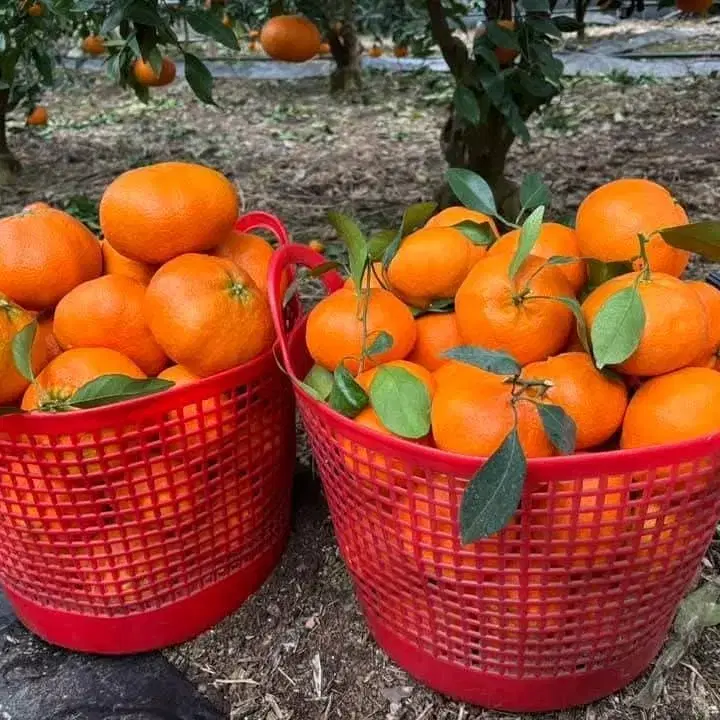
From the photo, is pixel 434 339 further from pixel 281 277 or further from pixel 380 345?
pixel 281 277

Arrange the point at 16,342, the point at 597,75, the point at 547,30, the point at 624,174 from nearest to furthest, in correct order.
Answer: the point at 16,342 < the point at 547,30 < the point at 624,174 < the point at 597,75

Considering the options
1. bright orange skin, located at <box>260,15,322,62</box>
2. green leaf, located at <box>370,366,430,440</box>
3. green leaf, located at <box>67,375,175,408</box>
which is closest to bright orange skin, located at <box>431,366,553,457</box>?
green leaf, located at <box>370,366,430,440</box>

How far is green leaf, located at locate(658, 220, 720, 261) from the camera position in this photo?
2.89 feet

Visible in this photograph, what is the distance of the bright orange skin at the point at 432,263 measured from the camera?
1.05 m

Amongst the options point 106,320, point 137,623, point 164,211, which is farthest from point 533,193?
point 137,623

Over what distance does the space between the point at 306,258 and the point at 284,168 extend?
2.83 m

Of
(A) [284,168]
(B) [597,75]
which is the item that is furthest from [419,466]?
(B) [597,75]

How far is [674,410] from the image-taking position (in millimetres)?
853

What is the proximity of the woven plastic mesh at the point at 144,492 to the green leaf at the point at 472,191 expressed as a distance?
0.36 meters

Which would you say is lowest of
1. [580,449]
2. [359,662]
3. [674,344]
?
[359,662]

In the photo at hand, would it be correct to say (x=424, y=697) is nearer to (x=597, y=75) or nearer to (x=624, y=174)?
(x=624, y=174)

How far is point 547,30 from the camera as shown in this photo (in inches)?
84.9

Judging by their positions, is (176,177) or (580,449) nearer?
(580,449)

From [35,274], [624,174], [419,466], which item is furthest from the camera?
[624,174]
